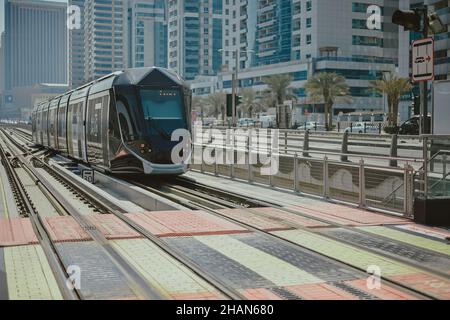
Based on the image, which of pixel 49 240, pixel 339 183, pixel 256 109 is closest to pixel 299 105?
pixel 256 109

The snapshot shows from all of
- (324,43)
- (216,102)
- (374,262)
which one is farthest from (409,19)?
(216,102)

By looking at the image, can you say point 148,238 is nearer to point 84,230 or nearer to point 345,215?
point 84,230

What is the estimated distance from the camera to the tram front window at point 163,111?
20.0 metres

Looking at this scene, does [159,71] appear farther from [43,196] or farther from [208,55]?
[208,55]

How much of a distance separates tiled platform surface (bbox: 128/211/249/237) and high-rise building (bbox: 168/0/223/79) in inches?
6548

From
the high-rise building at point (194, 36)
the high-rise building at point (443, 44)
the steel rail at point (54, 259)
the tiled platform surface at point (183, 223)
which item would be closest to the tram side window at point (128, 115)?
the tiled platform surface at point (183, 223)

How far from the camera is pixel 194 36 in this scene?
179000 millimetres

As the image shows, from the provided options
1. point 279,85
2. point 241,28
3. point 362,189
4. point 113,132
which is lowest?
point 362,189

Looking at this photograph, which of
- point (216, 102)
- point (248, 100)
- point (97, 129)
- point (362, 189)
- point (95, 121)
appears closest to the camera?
point (362, 189)

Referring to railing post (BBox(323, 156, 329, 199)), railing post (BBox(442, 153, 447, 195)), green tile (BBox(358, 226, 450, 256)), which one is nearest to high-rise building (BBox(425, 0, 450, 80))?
railing post (BBox(323, 156, 329, 199))

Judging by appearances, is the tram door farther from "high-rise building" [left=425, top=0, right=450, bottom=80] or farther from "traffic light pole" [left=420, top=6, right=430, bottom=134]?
"high-rise building" [left=425, top=0, right=450, bottom=80]

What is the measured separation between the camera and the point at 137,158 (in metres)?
19.8

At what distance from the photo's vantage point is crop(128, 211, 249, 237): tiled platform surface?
35.6 ft

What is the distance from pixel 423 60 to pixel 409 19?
38.9 inches
